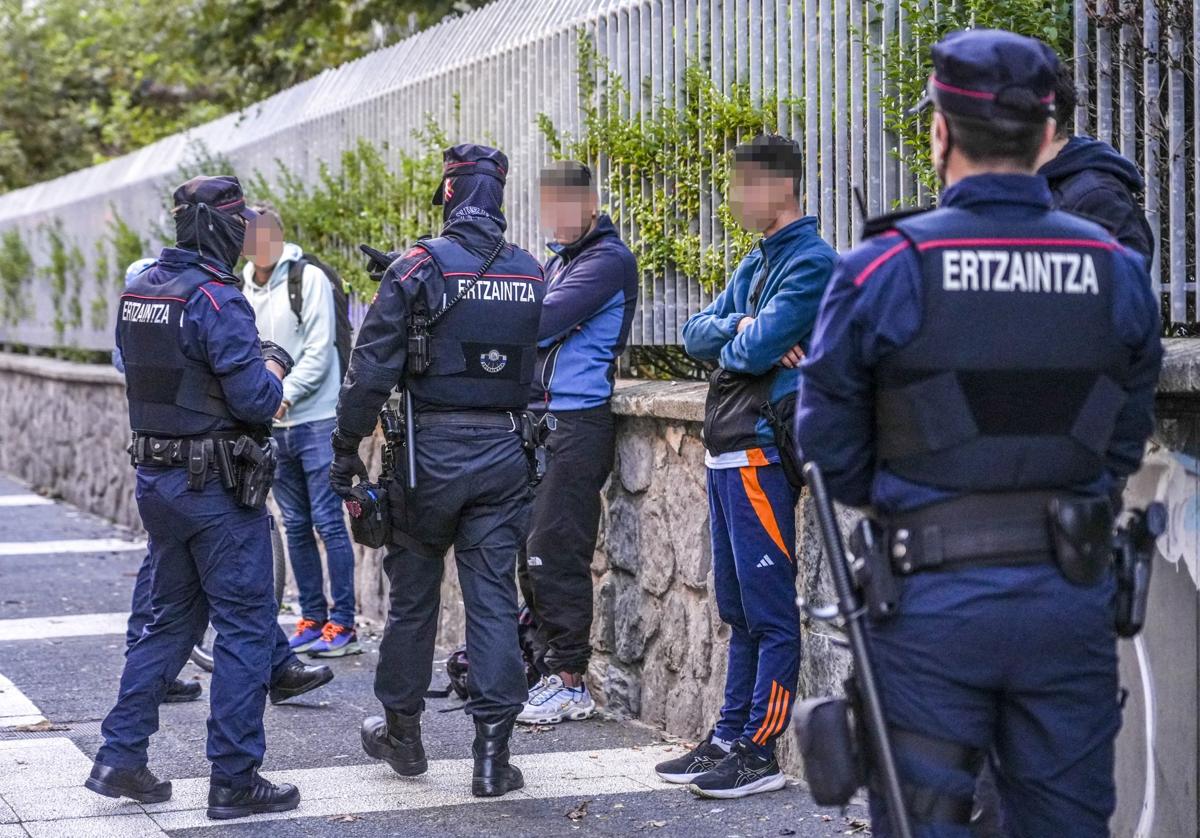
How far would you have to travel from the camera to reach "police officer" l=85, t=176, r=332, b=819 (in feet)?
17.3

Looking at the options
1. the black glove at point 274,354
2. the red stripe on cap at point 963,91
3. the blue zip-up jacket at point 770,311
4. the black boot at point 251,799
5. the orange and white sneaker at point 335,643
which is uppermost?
the red stripe on cap at point 963,91

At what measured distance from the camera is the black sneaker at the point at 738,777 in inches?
211

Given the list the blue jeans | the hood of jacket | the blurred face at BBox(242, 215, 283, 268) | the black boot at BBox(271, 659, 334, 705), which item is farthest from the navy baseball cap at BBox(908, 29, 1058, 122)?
the blue jeans

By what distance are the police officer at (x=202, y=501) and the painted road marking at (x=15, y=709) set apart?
4.69 feet

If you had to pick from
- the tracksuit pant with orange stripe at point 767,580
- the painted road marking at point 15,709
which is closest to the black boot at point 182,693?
the painted road marking at point 15,709

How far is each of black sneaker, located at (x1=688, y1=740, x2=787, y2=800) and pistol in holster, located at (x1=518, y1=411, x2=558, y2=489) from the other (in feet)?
3.85

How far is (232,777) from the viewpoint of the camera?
A: 521 centimetres

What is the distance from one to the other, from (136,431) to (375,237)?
173 inches

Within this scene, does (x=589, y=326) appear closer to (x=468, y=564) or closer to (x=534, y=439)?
(x=534, y=439)

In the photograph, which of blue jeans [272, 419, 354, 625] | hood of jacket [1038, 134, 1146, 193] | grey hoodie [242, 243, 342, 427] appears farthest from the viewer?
blue jeans [272, 419, 354, 625]

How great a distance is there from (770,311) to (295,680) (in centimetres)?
268

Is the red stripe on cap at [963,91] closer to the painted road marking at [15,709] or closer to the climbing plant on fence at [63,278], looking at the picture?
the painted road marking at [15,709]

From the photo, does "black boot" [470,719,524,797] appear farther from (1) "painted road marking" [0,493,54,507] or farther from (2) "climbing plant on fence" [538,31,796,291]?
(1) "painted road marking" [0,493,54,507]

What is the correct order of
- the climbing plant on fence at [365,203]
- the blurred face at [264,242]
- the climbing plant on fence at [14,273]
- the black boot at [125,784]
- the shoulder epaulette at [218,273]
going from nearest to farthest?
the black boot at [125,784] < the shoulder epaulette at [218,273] < the blurred face at [264,242] < the climbing plant on fence at [365,203] < the climbing plant on fence at [14,273]
